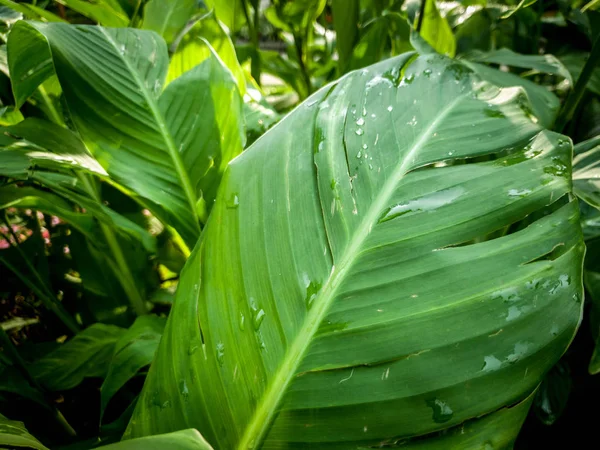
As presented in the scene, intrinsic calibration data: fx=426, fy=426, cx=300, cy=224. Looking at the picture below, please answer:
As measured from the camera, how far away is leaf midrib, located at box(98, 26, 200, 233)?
0.65 metres

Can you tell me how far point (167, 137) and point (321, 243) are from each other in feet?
1.20

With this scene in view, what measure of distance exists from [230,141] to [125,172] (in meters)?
0.16

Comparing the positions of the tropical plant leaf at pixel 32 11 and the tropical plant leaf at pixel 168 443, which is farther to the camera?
the tropical plant leaf at pixel 32 11

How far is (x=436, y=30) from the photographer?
97cm

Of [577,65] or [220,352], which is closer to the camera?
[220,352]

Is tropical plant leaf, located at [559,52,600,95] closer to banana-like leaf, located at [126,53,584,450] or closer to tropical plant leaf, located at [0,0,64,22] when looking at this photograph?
banana-like leaf, located at [126,53,584,450]

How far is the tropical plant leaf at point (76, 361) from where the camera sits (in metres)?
0.69

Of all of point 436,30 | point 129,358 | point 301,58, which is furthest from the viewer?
point 301,58

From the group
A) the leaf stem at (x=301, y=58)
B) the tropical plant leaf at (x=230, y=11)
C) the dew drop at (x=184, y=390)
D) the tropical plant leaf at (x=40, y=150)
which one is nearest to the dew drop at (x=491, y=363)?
the dew drop at (x=184, y=390)

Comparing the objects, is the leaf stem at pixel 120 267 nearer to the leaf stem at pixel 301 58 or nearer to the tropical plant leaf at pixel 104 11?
the tropical plant leaf at pixel 104 11

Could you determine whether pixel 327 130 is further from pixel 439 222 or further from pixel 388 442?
pixel 388 442

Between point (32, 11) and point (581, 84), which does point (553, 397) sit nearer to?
point (581, 84)

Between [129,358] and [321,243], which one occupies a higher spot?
[321,243]

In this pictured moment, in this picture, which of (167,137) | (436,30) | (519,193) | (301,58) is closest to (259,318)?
(519,193)
